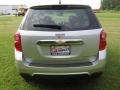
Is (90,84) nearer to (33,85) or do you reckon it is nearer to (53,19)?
(33,85)

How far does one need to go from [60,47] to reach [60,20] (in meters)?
0.68

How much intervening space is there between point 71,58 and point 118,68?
2666mm

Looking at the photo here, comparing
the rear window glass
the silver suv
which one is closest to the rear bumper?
the silver suv

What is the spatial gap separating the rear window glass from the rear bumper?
1.98 feet

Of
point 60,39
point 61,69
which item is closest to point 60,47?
point 60,39

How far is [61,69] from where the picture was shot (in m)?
6.27

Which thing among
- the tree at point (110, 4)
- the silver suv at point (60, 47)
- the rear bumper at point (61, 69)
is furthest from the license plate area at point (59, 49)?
the tree at point (110, 4)

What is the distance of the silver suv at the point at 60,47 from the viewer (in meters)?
6.28

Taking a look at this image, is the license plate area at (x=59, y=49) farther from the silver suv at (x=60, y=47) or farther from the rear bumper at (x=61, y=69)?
the rear bumper at (x=61, y=69)

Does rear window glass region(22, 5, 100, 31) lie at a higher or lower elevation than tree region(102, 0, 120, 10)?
higher

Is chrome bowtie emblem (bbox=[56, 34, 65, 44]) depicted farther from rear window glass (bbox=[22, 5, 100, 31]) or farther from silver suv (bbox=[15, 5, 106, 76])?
rear window glass (bbox=[22, 5, 100, 31])

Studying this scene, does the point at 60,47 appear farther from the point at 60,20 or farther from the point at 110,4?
the point at 110,4

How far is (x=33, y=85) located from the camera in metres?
7.47

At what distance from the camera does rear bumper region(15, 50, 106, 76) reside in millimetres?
6281
